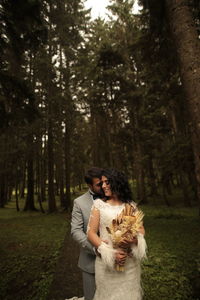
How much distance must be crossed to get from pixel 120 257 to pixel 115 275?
1.05ft

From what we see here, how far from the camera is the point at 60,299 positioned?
4332 mm

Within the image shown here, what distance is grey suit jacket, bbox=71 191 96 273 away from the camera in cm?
272

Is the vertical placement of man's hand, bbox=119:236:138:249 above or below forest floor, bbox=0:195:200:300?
above

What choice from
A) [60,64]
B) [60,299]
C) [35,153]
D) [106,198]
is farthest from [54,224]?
[60,64]

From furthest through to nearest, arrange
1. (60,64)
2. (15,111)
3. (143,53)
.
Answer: (60,64) < (15,111) < (143,53)

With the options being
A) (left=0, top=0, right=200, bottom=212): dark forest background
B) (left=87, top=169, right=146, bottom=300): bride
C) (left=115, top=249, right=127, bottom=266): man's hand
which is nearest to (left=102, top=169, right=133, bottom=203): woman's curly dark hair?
(left=87, top=169, right=146, bottom=300): bride

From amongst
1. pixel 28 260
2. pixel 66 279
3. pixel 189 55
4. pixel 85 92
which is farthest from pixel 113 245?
pixel 85 92

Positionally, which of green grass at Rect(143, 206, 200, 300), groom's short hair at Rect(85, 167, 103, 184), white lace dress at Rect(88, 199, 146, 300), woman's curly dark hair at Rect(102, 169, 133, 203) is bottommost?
green grass at Rect(143, 206, 200, 300)

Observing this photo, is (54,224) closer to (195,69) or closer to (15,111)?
(15,111)

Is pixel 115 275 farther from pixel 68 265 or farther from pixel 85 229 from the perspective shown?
pixel 68 265

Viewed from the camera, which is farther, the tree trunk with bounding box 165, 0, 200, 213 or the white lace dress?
the tree trunk with bounding box 165, 0, 200, 213

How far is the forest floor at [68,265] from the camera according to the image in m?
4.64

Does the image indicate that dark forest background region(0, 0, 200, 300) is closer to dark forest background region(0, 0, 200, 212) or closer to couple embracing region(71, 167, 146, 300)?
dark forest background region(0, 0, 200, 212)

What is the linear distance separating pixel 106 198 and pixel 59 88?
16375 millimetres
